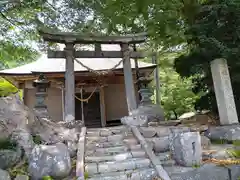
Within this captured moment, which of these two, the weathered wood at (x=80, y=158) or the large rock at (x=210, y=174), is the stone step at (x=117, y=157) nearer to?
the weathered wood at (x=80, y=158)

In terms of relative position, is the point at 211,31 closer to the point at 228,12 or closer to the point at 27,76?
the point at 228,12

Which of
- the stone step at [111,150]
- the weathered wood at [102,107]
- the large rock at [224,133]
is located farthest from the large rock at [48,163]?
the weathered wood at [102,107]

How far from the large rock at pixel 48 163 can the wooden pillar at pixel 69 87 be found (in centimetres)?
288

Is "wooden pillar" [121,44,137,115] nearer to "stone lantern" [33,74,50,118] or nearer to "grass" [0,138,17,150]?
"stone lantern" [33,74,50,118]

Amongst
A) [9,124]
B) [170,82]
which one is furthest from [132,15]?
[170,82]

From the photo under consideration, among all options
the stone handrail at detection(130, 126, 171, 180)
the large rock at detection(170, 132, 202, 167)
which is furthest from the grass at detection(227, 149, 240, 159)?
the stone handrail at detection(130, 126, 171, 180)

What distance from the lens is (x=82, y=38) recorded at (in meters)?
7.59

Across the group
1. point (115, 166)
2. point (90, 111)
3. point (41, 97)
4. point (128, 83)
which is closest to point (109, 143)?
point (115, 166)

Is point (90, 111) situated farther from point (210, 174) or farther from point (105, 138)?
point (210, 174)

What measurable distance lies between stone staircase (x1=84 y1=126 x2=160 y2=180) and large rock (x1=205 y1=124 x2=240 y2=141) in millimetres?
2279

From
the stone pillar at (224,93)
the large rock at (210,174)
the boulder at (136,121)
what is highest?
the stone pillar at (224,93)

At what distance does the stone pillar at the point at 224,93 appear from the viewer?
6332 millimetres

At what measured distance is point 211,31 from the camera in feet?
22.7

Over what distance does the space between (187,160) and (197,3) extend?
18.7 ft
